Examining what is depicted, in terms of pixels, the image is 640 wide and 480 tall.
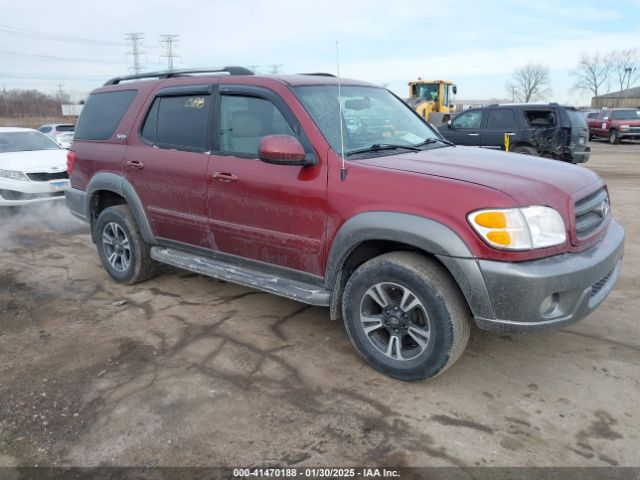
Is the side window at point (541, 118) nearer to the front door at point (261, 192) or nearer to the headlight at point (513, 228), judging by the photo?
the front door at point (261, 192)

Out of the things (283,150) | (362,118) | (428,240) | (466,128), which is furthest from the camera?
(466,128)

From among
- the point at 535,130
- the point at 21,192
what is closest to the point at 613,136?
the point at 535,130

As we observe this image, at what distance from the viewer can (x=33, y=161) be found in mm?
8945

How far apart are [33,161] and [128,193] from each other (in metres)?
5.02

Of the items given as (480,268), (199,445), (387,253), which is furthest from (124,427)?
(480,268)

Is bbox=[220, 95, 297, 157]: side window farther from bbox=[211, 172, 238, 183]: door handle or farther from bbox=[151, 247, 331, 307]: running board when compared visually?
bbox=[151, 247, 331, 307]: running board

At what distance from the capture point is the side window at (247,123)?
396 centimetres

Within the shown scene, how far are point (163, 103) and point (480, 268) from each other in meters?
3.25

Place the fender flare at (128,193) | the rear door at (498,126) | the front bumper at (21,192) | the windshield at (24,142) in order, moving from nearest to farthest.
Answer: the fender flare at (128,193) → the front bumper at (21,192) → the windshield at (24,142) → the rear door at (498,126)

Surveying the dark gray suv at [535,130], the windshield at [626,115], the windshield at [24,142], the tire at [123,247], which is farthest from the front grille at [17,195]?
the windshield at [626,115]

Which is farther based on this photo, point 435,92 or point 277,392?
point 435,92

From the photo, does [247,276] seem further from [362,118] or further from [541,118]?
[541,118]

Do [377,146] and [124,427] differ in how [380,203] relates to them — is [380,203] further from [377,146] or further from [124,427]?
[124,427]

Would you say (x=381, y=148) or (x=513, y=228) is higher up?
(x=381, y=148)
